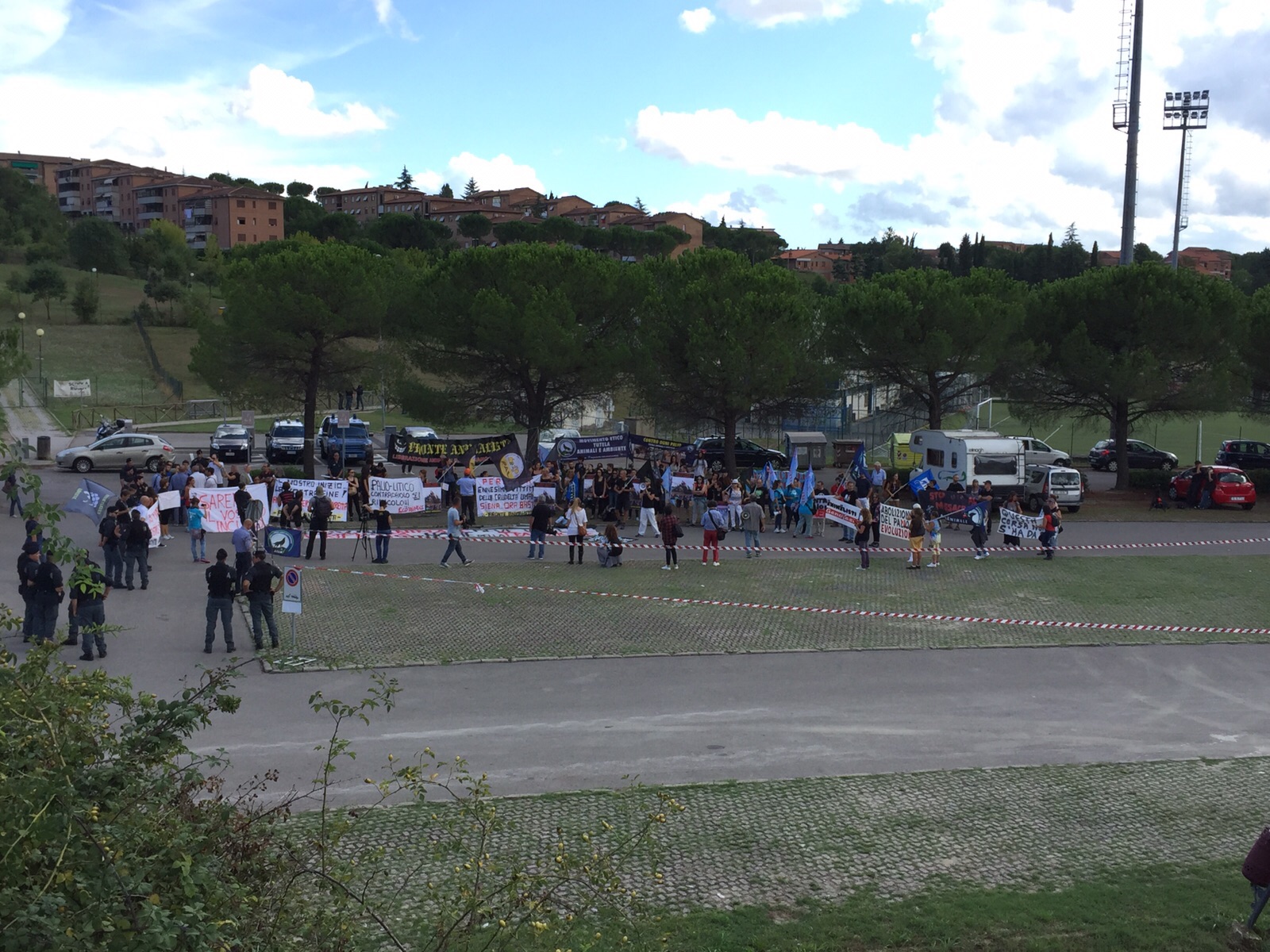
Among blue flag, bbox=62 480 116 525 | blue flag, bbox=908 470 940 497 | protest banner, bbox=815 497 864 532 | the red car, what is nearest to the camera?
blue flag, bbox=62 480 116 525

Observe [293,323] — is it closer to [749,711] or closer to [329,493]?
[329,493]

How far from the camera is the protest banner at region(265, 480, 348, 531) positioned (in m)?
25.3

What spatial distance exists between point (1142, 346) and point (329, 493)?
26.9m

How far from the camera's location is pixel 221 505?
24.4 m

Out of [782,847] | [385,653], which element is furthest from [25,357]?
[385,653]

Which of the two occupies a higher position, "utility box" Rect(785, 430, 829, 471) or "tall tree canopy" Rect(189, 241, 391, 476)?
"tall tree canopy" Rect(189, 241, 391, 476)

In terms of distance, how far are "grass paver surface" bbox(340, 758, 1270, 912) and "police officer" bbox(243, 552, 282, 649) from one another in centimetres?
644

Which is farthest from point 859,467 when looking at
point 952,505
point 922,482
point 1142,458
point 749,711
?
point 1142,458

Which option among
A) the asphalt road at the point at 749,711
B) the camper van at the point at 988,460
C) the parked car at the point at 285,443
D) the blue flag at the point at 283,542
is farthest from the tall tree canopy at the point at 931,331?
the asphalt road at the point at 749,711

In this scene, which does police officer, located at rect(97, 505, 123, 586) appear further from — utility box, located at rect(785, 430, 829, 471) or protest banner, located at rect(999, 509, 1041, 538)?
utility box, located at rect(785, 430, 829, 471)

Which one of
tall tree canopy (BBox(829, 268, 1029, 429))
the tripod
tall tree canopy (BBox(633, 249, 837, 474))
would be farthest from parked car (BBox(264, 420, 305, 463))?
tall tree canopy (BBox(829, 268, 1029, 429))

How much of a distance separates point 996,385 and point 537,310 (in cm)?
1697

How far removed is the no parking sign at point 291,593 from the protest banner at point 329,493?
9.58 meters

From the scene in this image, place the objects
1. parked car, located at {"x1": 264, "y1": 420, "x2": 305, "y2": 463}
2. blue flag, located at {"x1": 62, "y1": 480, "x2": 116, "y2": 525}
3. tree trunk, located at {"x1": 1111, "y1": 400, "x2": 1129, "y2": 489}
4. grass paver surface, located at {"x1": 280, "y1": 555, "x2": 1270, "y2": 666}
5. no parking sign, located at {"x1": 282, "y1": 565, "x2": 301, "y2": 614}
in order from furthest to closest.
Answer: parked car, located at {"x1": 264, "y1": 420, "x2": 305, "y2": 463}
tree trunk, located at {"x1": 1111, "y1": 400, "x2": 1129, "y2": 489}
blue flag, located at {"x1": 62, "y1": 480, "x2": 116, "y2": 525}
grass paver surface, located at {"x1": 280, "y1": 555, "x2": 1270, "y2": 666}
no parking sign, located at {"x1": 282, "y1": 565, "x2": 301, "y2": 614}
